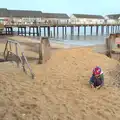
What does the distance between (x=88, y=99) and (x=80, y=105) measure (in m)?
0.49

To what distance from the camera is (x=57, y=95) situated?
6.43m

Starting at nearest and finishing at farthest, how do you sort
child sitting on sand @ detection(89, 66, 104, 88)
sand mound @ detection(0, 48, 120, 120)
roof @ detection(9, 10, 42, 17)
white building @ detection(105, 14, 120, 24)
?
1. sand mound @ detection(0, 48, 120, 120)
2. child sitting on sand @ detection(89, 66, 104, 88)
3. roof @ detection(9, 10, 42, 17)
4. white building @ detection(105, 14, 120, 24)

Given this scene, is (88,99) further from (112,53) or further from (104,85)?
(112,53)

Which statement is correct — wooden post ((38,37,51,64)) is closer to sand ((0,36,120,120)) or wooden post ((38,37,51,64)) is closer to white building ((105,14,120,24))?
sand ((0,36,120,120))

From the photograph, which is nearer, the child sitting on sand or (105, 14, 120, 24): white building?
the child sitting on sand

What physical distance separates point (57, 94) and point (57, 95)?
0.09 metres

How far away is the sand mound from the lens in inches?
210

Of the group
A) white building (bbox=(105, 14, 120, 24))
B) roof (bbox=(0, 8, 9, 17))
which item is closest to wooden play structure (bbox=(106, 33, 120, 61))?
roof (bbox=(0, 8, 9, 17))

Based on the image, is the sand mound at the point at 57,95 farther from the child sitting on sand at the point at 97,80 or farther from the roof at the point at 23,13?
the roof at the point at 23,13

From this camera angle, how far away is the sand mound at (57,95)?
5328 mm

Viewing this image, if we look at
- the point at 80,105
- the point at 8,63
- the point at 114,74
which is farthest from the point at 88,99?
the point at 8,63

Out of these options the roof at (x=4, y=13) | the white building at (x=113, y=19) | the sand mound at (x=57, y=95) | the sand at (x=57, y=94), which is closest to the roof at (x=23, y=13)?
the roof at (x=4, y=13)

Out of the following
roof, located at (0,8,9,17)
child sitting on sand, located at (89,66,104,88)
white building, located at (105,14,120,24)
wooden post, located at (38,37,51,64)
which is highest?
roof, located at (0,8,9,17)

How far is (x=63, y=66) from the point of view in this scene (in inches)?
377
